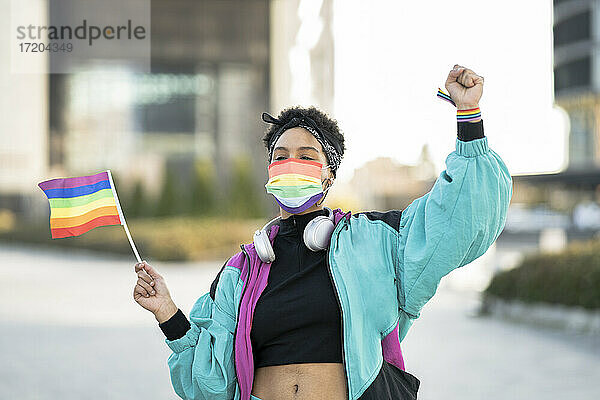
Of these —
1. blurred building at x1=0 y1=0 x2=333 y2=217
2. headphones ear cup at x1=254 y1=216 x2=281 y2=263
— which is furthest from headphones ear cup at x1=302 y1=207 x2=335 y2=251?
blurred building at x1=0 y1=0 x2=333 y2=217

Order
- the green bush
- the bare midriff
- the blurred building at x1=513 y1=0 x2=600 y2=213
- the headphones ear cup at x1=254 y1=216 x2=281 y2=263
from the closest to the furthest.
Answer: the bare midriff, the headphones ear cup at x1=254 y1=216 x2=281 y2=263, the green bush, the blurred building at x1=513 y1=0 x2=600 y2=213

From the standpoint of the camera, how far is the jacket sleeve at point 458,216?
255 cm

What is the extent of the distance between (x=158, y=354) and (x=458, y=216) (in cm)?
751

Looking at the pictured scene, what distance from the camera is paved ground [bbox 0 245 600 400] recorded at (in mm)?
7566

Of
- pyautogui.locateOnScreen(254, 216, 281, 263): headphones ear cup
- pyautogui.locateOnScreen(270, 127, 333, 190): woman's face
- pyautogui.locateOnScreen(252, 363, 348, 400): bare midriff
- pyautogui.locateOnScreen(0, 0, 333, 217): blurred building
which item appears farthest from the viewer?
pyautogui.locateOnScreen(0, 0, 333, 217): blurred building

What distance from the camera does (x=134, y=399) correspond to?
720 centimetres

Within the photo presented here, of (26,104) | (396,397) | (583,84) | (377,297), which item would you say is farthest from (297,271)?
(583,84)

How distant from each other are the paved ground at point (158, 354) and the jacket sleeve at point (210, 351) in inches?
178

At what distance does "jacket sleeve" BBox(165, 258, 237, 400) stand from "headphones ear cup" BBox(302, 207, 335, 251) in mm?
348

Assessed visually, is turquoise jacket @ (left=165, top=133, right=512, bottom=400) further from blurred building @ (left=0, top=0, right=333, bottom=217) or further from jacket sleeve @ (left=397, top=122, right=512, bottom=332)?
blurred building @ (left=0, top=0, right=333, bottom=217)

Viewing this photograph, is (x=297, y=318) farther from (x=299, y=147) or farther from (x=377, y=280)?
(x=299, y=147)

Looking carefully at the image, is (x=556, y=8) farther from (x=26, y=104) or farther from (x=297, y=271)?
(x=297, y=271)

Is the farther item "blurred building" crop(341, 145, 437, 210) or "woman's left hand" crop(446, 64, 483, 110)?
"blurred building" crop(341, 145, 437, 210)

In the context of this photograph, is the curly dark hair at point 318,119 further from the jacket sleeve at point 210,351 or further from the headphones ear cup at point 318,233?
the jacket sleeve at point 210,351
